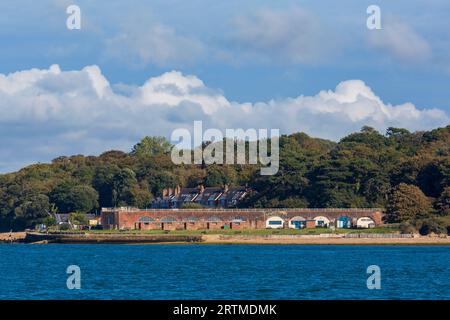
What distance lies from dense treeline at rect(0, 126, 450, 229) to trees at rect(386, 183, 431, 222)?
0.12 meters

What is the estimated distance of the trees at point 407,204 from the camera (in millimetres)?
120750

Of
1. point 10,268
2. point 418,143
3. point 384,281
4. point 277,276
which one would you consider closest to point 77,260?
point 10,268

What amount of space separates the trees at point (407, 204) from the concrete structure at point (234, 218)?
3509 mm

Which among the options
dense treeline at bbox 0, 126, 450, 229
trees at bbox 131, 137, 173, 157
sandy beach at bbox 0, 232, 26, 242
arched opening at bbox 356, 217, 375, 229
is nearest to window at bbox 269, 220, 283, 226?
dense treeline at bbox 0, 126, 450, 229

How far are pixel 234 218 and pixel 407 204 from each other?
23840mm

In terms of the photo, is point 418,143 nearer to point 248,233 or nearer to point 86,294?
point 248,233

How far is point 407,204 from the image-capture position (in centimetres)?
12225

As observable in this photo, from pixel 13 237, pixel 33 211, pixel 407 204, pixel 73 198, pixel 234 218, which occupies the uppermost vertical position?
pixel 73 198

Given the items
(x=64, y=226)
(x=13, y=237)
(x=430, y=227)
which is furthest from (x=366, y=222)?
(x=13, y=237)

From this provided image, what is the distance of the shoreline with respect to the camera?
11538 cm

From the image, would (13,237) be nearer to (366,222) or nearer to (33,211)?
(33,211)

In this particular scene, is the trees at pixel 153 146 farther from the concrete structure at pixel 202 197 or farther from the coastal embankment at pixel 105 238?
the coastal embankment at pixel 105 238

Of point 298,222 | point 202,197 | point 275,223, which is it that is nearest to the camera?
point 298,222
